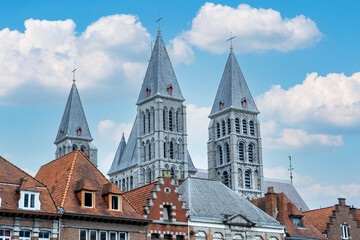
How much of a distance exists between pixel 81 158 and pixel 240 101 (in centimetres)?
9334

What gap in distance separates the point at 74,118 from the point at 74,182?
345 ft

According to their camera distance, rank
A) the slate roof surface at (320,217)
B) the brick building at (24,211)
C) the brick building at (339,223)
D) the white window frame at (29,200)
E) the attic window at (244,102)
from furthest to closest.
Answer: the attic window at (244,102) < the slate roof surface at (320,217) < the brick building at (339,223) < the white window frame at (29,200) < the brick building at (24,211)

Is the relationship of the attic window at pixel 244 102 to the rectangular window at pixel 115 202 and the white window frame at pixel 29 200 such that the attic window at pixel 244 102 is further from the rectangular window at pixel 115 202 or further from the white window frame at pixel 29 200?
the white window frame at pixel 29 200

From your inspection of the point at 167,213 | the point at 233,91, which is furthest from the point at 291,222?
the point at 233,91

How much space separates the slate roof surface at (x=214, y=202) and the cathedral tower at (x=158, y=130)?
73104 mm

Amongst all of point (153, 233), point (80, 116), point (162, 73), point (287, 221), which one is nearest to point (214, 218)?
point (153, 233)

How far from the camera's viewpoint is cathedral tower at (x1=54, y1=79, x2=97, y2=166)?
148875mm

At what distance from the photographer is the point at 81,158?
48.2 meters

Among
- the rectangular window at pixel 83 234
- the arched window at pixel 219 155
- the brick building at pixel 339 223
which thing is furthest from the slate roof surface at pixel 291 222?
the arched window at pixel 219 155

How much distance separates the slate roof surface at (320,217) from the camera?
62062 mm

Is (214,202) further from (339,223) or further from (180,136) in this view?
(180,136)

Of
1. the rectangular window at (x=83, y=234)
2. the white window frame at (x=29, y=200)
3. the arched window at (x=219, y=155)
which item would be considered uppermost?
the arched window at (x=219, y=155)

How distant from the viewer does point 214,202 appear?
52562 millimetres

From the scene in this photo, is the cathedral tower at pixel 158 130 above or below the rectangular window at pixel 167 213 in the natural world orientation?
above
